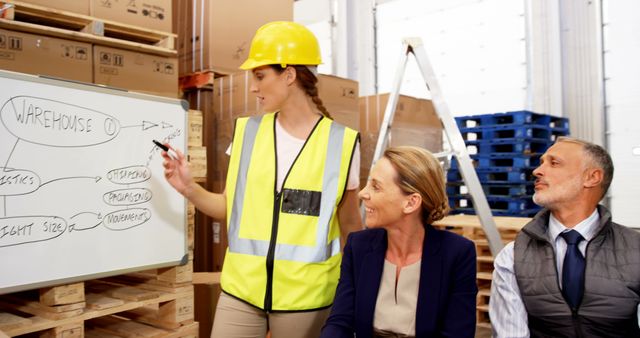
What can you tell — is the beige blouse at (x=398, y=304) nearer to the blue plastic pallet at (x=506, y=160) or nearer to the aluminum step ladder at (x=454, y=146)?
the aluminum step ladder at (x=454, y=146)

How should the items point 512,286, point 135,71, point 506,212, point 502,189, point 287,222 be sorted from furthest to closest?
1. point 502,189
2. point 506,212
3. point 135,71
4. point 512,286
5. point 287,222

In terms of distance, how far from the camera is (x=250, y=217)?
7.69ft

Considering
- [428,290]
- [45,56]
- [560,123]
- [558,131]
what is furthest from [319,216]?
[560,123]

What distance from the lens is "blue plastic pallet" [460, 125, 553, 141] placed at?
5.79m

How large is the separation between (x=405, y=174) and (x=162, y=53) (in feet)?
6.00

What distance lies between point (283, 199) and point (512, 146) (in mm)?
4326

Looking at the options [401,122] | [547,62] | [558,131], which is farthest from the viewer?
[547,62]

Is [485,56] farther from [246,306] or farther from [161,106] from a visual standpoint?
[246,306]

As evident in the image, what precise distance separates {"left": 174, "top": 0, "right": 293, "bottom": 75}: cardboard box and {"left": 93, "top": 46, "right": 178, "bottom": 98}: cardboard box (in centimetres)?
90

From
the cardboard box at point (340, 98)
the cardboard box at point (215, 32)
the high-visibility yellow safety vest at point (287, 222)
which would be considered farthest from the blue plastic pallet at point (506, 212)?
the high-visibility yellow safety vest at point (287, 222)

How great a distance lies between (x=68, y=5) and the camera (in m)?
2.90

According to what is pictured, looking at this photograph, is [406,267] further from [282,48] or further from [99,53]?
[99,53]

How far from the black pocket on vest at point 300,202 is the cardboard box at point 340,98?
1.94m

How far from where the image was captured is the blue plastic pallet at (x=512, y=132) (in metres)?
5.79
